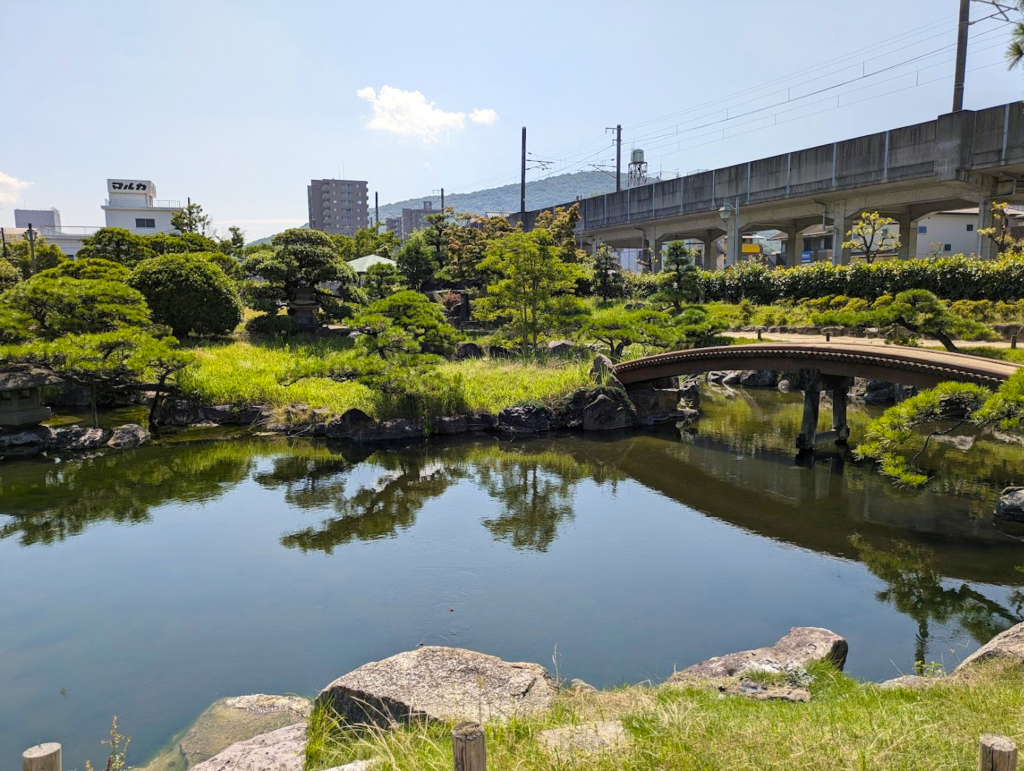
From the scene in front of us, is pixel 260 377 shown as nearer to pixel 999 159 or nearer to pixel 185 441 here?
pixel 185 441

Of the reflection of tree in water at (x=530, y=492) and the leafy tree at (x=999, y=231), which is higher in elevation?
the leafy tree at (x=999, y=231)

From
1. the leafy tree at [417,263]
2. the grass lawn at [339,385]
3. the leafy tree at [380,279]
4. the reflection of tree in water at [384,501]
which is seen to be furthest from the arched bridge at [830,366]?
the leafy tree at [417,263]

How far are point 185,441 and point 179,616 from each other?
27.8 ft

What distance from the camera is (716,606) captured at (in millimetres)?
7793

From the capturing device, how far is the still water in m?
6.60

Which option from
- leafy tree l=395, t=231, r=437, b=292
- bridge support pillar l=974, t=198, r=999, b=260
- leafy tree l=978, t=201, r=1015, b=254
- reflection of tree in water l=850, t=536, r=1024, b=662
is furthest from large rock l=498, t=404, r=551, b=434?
bridge support pillar l=974, t=198, r=999, b=260

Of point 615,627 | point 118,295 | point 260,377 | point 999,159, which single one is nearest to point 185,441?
point 260,377

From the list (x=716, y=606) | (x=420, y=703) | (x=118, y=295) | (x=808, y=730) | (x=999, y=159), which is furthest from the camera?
(x=999, y=159)

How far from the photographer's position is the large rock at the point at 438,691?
4535 millimetres

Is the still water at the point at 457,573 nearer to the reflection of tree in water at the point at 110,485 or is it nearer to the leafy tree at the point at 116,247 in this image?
the reflection of tree in water at the point at 110,485

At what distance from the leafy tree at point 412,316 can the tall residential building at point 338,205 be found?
107 metres

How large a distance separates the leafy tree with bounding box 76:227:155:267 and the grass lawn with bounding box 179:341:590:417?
12707 millimetres

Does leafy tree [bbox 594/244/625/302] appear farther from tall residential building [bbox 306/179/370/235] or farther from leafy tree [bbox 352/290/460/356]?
tall residential building [bbox 306/179/370/235]

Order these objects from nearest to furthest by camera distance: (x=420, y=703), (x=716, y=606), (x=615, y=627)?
(x=420, y=703)
(x=615, y=627)
(x=716, y=606)
